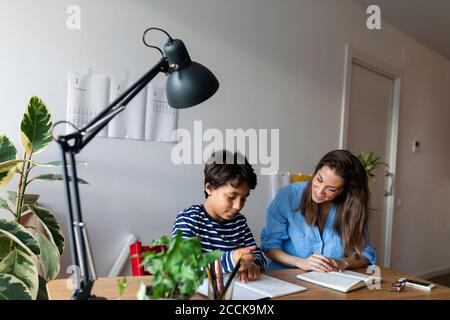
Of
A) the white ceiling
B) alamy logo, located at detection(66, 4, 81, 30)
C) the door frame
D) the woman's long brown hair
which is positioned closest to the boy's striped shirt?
the woman's long brown hair

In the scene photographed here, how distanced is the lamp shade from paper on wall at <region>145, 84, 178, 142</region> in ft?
3.71

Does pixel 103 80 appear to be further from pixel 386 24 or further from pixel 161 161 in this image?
pixel 386 24

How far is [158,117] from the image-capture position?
6.96 ft

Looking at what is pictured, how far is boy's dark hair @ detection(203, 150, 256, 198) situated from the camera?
1.39 metres

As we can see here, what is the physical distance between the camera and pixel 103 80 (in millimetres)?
1921

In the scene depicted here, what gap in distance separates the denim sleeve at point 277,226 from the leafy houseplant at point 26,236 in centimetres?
87

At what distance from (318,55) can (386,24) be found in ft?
3.63

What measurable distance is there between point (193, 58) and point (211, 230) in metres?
1.17

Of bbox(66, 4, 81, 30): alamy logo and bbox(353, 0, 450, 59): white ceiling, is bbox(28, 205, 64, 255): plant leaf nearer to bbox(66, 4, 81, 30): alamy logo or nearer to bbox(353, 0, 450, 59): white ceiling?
bbox(66, 4, 81, 30): alamy logo

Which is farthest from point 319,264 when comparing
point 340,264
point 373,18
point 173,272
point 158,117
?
point 373,18

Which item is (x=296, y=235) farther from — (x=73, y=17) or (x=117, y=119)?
(x=73, y=17)

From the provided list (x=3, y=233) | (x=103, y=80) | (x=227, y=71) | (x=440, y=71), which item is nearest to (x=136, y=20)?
(x=103, y=80)

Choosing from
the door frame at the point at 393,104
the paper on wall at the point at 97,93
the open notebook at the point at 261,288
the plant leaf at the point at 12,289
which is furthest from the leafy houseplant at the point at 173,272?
the door frame at the point at 393,104

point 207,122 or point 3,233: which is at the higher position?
point 207,122
